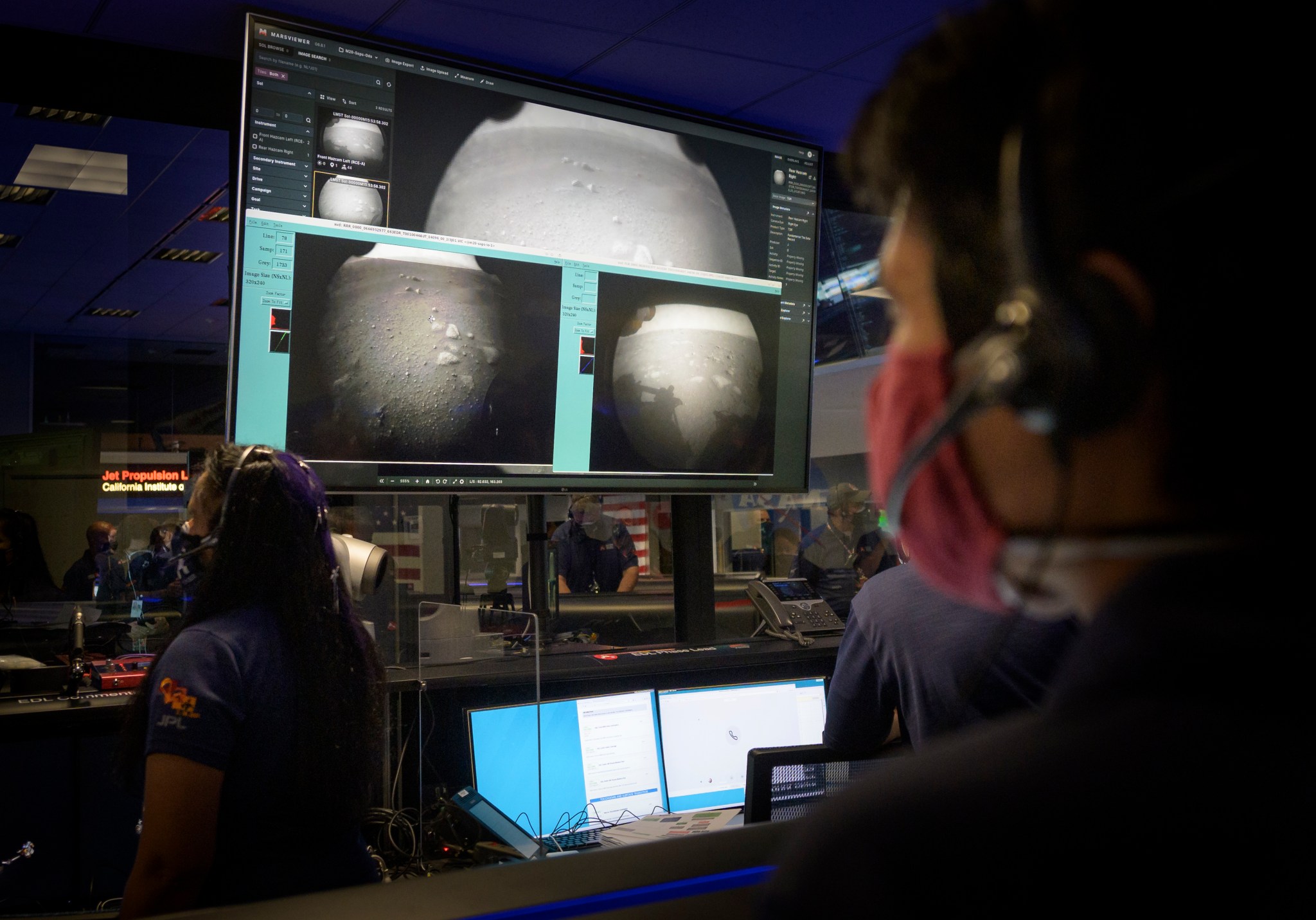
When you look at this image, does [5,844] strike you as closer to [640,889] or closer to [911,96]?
[640,889]

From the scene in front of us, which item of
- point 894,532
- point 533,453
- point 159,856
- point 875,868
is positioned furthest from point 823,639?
point 875,868

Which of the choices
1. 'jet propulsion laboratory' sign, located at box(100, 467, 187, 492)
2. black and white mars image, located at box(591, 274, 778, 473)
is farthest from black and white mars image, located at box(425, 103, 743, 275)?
'jet propulsion laboratory' sign, located at box(100, 467, 187, 492)

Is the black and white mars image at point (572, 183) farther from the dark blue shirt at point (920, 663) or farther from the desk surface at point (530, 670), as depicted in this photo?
the dark blue shirt at point (920, 663)

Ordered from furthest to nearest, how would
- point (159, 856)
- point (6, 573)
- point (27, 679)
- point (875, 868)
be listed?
point (6, 573)
point (27, 679)
point (159, 856)
point (875, 868)

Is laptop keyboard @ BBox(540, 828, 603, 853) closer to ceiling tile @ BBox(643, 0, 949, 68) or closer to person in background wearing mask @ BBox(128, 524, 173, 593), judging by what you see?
ceiling tile @ BBox(643, 0, 949, 68)

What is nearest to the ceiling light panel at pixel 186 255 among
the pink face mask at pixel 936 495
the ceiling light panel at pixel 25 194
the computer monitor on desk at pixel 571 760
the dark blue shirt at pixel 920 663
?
the ceiling light panel at pixel 25 194

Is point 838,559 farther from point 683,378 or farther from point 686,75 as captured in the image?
point 686,75

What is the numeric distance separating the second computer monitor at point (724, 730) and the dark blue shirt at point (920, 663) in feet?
2.47

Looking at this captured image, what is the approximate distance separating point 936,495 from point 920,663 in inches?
52.1

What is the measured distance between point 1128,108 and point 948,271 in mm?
108

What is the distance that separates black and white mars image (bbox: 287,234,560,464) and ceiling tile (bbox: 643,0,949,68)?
724 millimetres

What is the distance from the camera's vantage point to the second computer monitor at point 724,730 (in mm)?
2676

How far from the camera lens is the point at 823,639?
316 cm

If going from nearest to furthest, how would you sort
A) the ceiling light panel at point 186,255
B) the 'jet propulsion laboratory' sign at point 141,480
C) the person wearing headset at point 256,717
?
the person wearing headset at point 256,717 → the ceiling light panel at point 186,255 → the 'jet propulsion laboratory' sign at point 141,480
